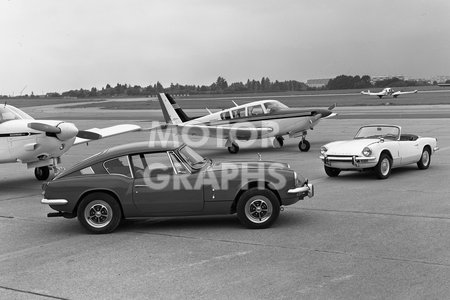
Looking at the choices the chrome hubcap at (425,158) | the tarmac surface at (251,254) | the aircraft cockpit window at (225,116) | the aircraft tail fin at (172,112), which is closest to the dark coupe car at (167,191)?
the tarmac surface at (251,254)

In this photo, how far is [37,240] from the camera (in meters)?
8.09

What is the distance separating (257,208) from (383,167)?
5660 millimetres

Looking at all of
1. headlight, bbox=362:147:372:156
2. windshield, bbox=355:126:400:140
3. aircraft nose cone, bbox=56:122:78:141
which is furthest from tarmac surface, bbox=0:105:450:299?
windshield, bbox=355:126:400:140

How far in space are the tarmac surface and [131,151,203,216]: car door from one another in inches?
14.3

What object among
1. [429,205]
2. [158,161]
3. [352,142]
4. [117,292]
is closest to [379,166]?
[352,142]

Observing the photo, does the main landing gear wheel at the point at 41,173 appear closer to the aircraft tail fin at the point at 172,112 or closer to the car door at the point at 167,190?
the car door at the point at 167,190

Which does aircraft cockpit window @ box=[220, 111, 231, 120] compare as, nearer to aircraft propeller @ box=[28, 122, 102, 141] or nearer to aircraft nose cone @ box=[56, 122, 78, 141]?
aircraft propeller @ box=[28, 122, 102, 141]

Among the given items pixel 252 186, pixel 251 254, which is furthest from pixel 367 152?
pixel 251 254

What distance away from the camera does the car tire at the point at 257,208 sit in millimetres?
8141

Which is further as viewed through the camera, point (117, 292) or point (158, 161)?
point (158, 161)

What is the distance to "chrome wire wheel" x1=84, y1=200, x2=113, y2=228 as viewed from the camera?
8273mm

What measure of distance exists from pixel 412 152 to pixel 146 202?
8.16 meters

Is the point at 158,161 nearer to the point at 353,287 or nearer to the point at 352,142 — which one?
the point at 353,287

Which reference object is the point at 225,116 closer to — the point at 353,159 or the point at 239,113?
the point at 239,113
